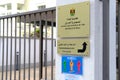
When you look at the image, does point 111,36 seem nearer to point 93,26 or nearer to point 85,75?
point 93,26

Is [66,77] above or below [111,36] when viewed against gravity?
below

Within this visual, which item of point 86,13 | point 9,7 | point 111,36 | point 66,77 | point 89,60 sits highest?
point 9,7

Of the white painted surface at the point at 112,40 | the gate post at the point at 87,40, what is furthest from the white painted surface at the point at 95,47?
the white painted surface at the point at 112,40

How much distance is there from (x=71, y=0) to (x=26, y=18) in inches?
56.0

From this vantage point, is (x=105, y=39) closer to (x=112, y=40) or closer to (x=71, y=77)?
(x=112, y=40)

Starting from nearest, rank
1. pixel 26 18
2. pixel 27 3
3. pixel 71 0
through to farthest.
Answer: pixel 71 0 → pixel 26 18 → pixel 27 3

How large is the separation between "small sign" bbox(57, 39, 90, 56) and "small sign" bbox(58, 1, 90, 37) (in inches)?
2.7

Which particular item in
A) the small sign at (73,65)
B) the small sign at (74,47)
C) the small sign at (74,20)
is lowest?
the small sign at (73,65)

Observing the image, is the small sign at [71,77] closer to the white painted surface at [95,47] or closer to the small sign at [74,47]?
the white painted surface at [95,47]

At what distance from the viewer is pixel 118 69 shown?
3.21 meters

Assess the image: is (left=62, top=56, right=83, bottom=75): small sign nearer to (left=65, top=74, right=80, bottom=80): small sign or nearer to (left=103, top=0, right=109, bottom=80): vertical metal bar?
(left=65, top=74, right=80, bottom=80): small sign

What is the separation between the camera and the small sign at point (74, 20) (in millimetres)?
2855

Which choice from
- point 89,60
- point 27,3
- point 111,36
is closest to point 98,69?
point 89,60

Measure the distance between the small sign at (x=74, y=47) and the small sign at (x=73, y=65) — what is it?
59mm
